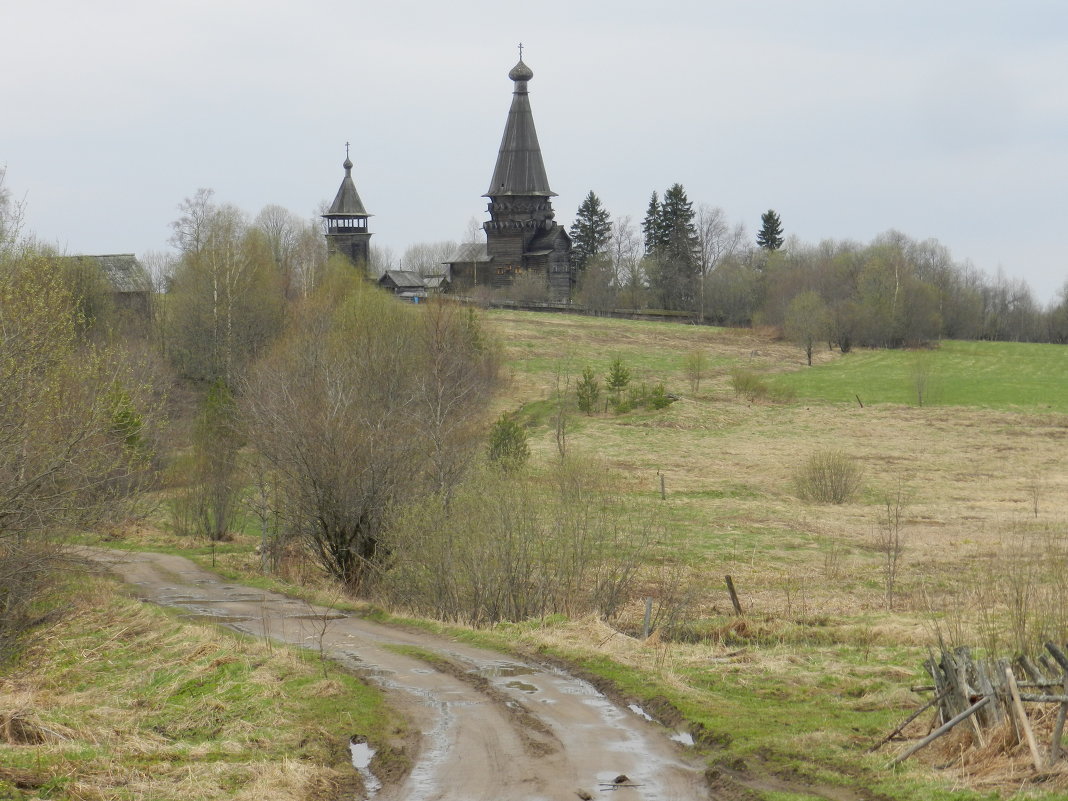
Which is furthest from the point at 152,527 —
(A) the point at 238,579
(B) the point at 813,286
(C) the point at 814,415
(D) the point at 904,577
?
(B) the point at 813,286

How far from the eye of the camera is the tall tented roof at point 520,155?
91125mm

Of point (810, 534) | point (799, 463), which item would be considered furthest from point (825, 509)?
point (799, 463)

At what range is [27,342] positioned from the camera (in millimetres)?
18672

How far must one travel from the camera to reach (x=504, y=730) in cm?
1406

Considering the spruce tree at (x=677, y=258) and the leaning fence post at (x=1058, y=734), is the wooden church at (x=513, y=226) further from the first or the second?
the leaning fence post at (x=1058, y=734)

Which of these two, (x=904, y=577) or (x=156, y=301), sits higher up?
(x=156, y=301)

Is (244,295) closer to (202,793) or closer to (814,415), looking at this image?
(814,415)

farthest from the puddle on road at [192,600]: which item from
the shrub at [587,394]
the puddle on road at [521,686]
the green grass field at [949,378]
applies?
the green grass field at [949,378]

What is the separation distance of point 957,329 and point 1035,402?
3470 cm

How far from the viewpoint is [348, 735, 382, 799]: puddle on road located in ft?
40.1

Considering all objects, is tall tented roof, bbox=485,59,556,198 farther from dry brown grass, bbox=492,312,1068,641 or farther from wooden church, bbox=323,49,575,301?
dry brown grass, bbox=492,312,1068,641

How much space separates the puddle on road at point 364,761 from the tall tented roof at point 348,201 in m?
85.5

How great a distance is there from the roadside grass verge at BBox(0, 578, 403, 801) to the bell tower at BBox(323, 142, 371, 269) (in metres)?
77.1

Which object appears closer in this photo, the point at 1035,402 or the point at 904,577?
the point at 904,577
